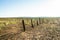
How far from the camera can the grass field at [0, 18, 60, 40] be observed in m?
2.44

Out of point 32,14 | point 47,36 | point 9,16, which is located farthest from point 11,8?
point 47,36

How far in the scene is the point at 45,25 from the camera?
8.57 feet

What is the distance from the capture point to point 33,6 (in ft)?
9.03

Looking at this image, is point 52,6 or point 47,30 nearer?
point 47,30

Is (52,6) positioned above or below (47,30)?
above

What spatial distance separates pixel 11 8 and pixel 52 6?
3.23 feet

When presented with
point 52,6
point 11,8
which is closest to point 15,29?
point 11,8

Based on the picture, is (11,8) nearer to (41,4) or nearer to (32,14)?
(32,14)

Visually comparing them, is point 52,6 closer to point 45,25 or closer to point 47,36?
point 45,25

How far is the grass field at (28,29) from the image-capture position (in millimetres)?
2441

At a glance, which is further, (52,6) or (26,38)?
(52,6)

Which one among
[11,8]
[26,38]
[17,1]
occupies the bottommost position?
[26,38]

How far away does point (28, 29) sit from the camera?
8.29 feet

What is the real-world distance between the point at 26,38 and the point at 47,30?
0.51 metres
